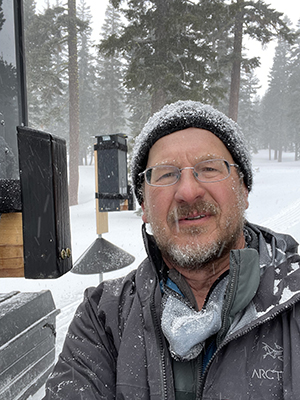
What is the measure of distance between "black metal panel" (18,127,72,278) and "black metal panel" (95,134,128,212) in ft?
11.3

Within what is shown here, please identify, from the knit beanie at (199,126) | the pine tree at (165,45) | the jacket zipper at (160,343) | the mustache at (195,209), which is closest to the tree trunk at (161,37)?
the pine tree at (165,45)

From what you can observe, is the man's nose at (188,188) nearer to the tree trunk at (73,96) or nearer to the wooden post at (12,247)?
the wooden post at (12,247)

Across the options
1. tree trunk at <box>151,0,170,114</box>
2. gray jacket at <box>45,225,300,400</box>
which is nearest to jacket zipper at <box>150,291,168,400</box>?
gray jacket at <box>45,225,300,400</box>

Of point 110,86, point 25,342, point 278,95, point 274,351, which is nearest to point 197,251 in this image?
point 274,351

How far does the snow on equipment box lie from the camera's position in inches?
87.9

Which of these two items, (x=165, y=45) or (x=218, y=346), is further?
(x=165, y=45)

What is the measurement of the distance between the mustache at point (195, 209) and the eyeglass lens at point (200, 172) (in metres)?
0.16

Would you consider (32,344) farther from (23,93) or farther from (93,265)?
(93,265)

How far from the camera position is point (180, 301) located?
1.76m

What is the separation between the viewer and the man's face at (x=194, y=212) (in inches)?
71.4

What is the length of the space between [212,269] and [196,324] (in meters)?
0.42

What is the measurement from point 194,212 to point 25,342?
1.78 m

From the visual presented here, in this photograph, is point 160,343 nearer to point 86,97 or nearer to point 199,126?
point 199,126

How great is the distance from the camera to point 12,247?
4.14ft
